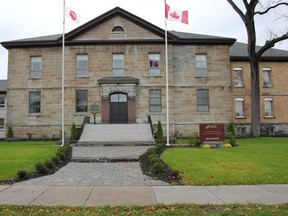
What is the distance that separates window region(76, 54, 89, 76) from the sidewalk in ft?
63.7

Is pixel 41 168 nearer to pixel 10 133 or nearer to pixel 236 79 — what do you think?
pixel 10 133

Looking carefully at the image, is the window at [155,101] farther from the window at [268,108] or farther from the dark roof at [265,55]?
the window at [268,108]

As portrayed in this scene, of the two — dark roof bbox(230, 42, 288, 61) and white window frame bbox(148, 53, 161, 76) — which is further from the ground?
dark roof bbox(230, 42, 288, 61)

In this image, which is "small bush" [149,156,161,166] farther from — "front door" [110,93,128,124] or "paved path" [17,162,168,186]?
"front door" [110,93,128,124]

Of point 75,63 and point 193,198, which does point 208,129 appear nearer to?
point 193,198

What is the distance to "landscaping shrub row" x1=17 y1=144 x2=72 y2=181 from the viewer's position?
9430mm

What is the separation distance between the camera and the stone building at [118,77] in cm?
2659

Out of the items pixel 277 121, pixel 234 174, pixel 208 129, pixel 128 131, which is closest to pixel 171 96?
pixel 128 131

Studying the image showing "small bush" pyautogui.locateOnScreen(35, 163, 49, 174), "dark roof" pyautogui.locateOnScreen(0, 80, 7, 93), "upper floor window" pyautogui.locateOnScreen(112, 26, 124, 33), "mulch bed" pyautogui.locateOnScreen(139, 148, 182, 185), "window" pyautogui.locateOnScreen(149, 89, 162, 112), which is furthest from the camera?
"dark roof" pyautogui.locateOnScreen(0, 80, 7, 93)

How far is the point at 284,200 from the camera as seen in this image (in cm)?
677

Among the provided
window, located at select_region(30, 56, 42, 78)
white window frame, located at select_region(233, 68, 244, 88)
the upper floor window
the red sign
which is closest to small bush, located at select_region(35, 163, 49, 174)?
the red sign

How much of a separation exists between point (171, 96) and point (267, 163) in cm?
1585

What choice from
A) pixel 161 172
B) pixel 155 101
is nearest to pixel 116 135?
pixel 155 101

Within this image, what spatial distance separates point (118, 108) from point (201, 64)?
885cm
